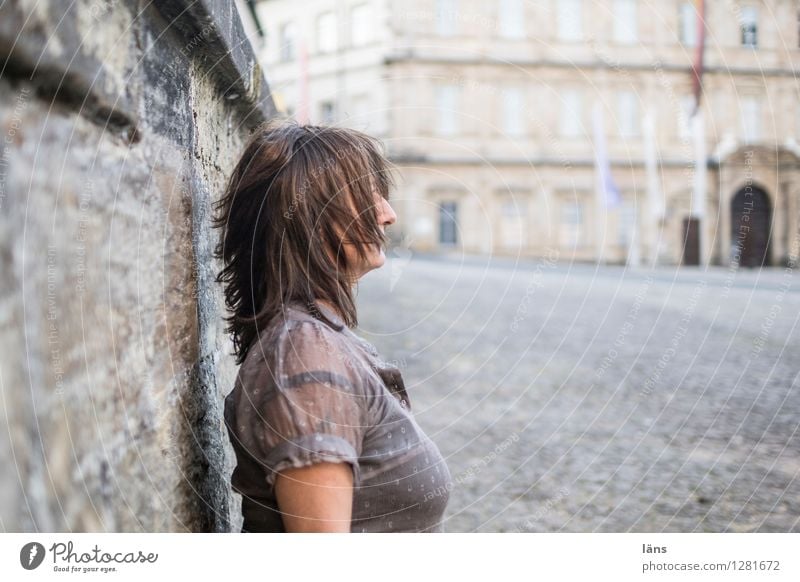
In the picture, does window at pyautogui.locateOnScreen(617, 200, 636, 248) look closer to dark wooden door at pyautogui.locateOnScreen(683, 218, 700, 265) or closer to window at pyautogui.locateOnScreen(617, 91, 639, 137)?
dark wooden door at pyautogui.locateOnScreen(683, 218, 700, 265)

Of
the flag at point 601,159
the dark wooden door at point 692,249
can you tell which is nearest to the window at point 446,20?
the flag at point 601,159

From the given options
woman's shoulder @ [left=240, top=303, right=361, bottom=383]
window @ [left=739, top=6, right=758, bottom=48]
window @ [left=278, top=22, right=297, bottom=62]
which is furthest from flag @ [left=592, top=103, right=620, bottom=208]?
woman's shoulder @ [left=240, top=303, right=361, bottom=383]

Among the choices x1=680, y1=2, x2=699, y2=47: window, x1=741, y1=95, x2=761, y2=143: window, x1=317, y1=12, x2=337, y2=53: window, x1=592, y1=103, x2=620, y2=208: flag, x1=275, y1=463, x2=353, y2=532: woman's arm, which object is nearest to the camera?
x1=275, y1=463, x2=353, y2=532: woman's arm

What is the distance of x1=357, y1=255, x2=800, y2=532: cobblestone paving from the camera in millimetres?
1653

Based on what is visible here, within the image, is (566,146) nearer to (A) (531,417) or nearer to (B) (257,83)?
(A) (531,417)

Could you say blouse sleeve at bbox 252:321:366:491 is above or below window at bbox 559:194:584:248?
below

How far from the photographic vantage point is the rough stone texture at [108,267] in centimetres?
41

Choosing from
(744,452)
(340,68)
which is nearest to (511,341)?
(744,452)

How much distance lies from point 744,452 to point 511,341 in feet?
7.26

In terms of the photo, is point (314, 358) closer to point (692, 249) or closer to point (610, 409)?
point (610, 409)

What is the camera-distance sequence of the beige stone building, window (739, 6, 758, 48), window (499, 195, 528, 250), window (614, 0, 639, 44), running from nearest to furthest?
window (739, 6, 758, 48)
the beige stone building
window (614, 0, 639, 44)
window (499, 195, 528, 250)

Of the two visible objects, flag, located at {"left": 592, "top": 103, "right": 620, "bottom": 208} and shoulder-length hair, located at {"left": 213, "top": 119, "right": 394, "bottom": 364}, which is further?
flag, located at {"left": 592, "top": 103, "right": 620, "bottom": 208}

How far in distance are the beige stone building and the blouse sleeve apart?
10.9ft

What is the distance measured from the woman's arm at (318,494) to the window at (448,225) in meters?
9.51
